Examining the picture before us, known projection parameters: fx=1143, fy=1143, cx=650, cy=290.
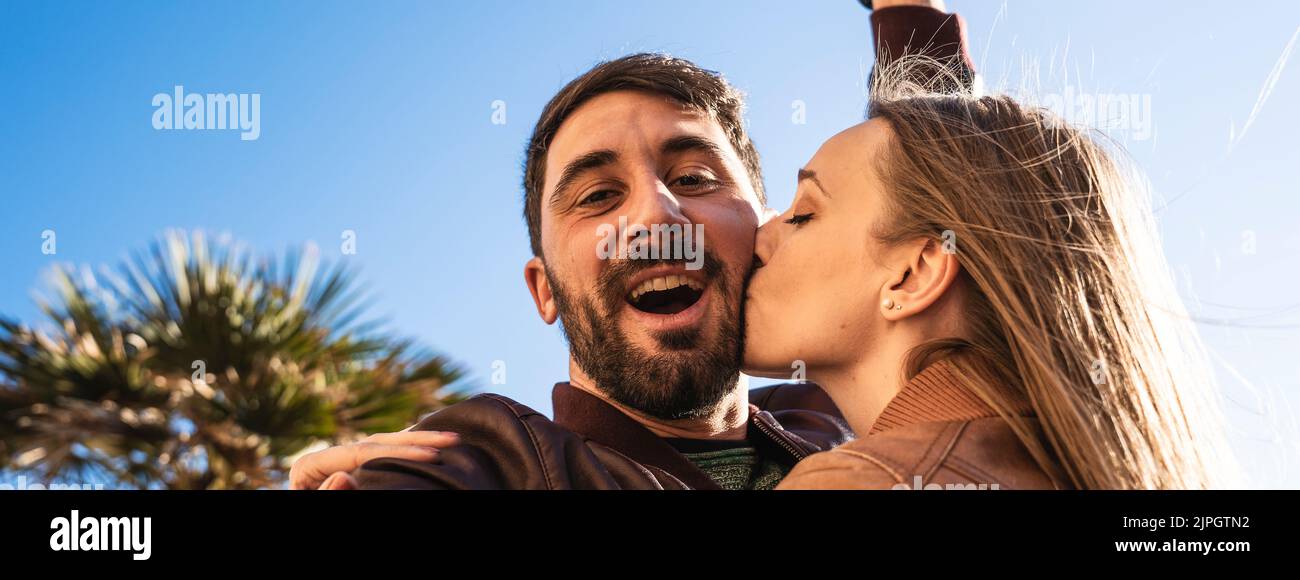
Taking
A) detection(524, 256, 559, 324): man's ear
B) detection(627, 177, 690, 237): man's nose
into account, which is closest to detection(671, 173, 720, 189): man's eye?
detection(627, 177, 690, 237): man's nose

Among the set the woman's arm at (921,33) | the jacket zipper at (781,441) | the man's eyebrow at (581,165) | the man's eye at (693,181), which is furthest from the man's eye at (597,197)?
the woman's arm at (921,33)

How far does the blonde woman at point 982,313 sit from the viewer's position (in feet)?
8.79

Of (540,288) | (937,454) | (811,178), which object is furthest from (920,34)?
(937,454)

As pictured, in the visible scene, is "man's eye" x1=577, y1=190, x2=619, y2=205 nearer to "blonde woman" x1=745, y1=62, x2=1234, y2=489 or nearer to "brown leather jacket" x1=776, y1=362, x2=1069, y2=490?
"blonde woman" x1=745, y1=62, x2=1234, y2=489

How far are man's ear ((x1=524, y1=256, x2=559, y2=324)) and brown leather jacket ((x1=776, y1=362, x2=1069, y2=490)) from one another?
1.93 meters

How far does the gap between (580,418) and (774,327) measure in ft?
2.36

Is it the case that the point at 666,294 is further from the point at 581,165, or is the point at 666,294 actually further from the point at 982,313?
the point at 982,313

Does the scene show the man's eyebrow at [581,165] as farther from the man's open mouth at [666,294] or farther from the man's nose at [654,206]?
the man's open mouth at [666,294]

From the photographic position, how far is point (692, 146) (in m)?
4.23

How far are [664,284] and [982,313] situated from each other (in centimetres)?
126

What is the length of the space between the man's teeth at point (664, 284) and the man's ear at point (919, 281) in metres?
0.89

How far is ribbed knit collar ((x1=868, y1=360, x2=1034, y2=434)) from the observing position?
2.82 metres

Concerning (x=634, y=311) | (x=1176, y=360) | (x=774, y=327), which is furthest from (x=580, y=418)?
(x=1176, y=360)
